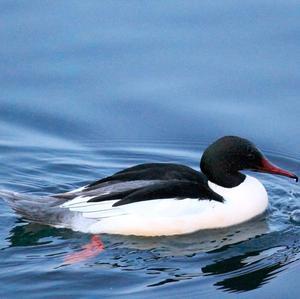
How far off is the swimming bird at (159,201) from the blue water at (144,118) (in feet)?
0.36

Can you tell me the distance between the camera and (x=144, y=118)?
11617mm

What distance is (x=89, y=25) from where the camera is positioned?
516 inches

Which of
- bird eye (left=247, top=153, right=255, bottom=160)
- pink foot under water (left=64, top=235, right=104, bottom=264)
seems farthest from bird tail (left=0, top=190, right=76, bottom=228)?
bird eye (left=247, top=153, right=255, bottom=160)

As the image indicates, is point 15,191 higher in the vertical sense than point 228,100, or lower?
lower

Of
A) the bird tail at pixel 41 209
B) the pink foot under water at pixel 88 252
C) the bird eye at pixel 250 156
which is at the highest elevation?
the bird eye at pixel 250 156

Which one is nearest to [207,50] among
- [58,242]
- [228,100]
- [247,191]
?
[228,100]

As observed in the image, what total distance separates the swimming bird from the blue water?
0.36 ft

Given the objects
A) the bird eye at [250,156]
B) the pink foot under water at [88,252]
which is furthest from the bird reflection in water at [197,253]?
the bird eye at [250,156]

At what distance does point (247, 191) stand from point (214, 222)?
484 millimetres

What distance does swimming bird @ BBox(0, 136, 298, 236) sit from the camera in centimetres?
945

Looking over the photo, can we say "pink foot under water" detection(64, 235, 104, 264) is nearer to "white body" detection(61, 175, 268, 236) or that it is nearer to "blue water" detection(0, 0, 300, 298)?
"blue water" detection(0, 0, 300, 298)

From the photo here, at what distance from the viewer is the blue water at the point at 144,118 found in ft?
28.7

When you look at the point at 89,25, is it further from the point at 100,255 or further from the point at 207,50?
the point at 100,255

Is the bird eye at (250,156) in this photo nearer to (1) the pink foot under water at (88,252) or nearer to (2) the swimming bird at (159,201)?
(2) the swimming bird at (159,201)
